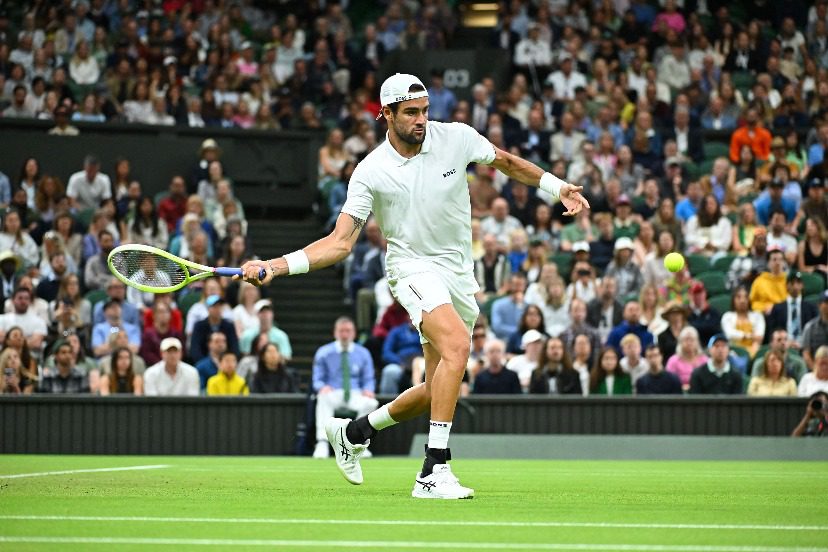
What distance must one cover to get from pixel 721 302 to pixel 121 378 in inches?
301

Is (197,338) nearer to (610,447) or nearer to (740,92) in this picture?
(610,447)

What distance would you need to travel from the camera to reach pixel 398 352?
706 inches

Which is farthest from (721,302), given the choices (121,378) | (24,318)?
(24,318)

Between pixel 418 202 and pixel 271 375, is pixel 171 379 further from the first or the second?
pixel 418 202

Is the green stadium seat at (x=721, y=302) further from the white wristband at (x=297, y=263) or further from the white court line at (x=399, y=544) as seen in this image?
the white court line at (x=399, y=544)

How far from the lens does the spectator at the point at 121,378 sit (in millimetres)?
17094

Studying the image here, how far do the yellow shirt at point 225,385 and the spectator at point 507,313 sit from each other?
3.32m

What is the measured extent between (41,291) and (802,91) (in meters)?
13.2

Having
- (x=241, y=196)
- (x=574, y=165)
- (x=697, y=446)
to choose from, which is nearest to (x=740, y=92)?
(x=574, y=165)

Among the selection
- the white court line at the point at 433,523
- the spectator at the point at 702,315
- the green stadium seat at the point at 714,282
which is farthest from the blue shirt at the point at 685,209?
the white court line at the point at 433,523

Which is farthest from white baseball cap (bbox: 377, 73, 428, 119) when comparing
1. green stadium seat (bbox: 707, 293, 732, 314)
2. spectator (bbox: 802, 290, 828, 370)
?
green stadium seat (bbox: 707, 293, 732, 314)

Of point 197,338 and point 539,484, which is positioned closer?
point 539,484

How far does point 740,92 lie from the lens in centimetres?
2502

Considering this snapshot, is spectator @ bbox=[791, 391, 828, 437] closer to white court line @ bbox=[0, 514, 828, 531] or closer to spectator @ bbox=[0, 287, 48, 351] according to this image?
spectator @ bbox=[0, 287, 48, 351]
